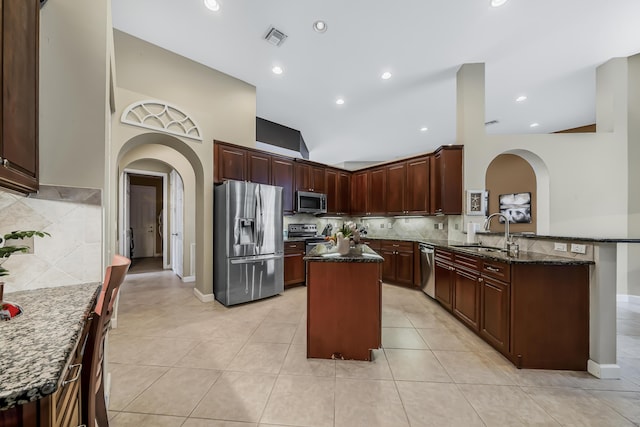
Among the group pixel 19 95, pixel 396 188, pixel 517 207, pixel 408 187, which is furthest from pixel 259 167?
pixel 517 207

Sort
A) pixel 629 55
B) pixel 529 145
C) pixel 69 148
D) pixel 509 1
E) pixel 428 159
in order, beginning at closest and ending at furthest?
1. pixel 69 148
2. pixel 509 1
3. pixel 629 55
4. pixel 529 145
5. pixel 428 159

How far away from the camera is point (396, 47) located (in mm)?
3148

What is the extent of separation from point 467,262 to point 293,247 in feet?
9.02

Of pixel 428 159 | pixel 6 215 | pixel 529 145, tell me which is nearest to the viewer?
pixel 6 215

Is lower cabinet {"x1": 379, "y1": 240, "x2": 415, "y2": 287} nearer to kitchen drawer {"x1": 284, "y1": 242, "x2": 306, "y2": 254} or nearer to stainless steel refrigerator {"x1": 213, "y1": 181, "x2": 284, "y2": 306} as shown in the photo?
kitchen drawer {"x1": 284, "y1": 242, "x2": 306, "y2": 254}

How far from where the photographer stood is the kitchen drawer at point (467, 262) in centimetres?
249

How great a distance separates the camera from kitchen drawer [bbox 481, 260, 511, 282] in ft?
6.70

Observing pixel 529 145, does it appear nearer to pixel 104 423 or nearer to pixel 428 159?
pixel 428 159

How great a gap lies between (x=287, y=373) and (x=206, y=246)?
2340 millimetres

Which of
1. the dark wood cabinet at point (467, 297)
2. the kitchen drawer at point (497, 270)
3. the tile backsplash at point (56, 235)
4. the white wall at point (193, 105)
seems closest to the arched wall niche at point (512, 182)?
the dark wood cabinet at point (467, 297)

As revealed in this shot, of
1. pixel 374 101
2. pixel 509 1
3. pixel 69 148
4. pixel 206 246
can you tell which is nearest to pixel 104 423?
pixel 69 148

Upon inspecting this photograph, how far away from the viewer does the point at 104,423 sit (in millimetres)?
1234

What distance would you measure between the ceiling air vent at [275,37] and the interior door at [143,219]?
22.8 ft

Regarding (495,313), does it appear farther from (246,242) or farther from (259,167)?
Answer: (259,167)
